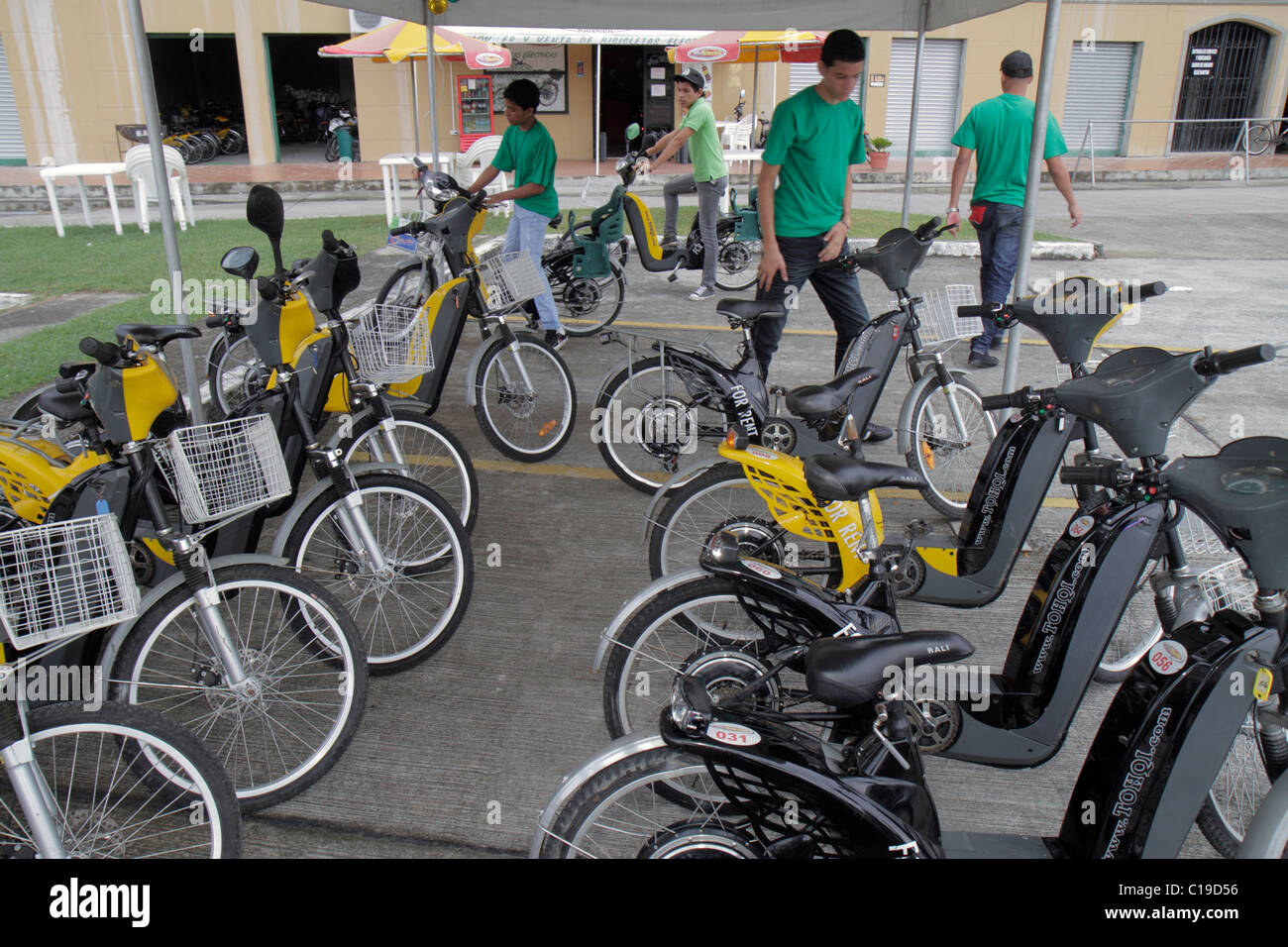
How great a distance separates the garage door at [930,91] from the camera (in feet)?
68.2

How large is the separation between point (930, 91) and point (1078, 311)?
20.6 meters

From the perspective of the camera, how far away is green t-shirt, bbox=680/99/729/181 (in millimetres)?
8891

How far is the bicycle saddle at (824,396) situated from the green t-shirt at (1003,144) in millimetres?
3793

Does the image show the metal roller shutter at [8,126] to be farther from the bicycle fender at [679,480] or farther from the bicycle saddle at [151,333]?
the bicycle fender at [679,480]

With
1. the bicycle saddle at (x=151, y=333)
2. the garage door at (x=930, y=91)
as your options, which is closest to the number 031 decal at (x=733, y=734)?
the bicycle saddle at (x=151, y=333)

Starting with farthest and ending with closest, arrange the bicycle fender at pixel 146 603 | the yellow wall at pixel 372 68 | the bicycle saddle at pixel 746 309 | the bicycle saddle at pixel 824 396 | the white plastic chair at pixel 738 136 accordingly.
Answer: the yellow wall at pixel 372 68, the white plastic chair at pixel 738 136, the bicycle saddle at pixel 746 309, the bicycle saddle at pixel 824 396, the bicycle fender at pixel 146 603

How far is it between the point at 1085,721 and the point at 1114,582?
869mm

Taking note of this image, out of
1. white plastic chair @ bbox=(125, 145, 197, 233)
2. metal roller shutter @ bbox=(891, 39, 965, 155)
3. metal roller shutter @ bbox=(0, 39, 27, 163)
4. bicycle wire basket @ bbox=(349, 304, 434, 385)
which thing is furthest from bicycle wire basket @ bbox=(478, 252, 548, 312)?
metal roller shutter @ bbox=(0, 39, 27, 163)

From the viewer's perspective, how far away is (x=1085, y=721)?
310 cm

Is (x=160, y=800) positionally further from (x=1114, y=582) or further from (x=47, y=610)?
(x=1114, y=582)

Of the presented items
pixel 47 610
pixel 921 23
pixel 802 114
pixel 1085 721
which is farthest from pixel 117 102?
pixel 1085 721

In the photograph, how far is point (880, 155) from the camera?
1898 cm

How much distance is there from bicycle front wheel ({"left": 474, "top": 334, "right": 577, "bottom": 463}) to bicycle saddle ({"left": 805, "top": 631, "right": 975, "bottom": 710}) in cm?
340

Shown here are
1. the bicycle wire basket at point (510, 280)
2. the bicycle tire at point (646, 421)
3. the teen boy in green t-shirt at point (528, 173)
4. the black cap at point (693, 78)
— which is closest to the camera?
the bicycle tire at point (646, 421)
